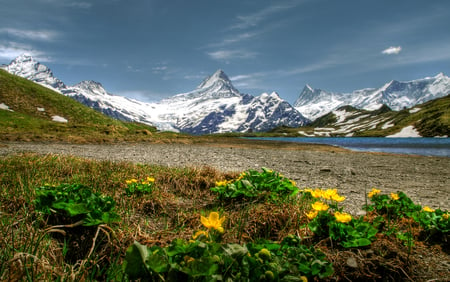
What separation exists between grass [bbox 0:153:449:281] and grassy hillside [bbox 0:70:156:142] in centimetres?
2353

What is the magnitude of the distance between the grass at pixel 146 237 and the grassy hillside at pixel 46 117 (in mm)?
23530

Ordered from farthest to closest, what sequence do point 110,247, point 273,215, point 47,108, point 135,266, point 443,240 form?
point 47,108 → point 273,215 → point 443,240 → point 110,247 → point 135,266

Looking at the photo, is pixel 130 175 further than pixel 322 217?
Yes

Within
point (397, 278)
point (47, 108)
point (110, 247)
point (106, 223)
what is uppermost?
point (47, 108)

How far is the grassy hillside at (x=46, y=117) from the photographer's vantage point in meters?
30.2

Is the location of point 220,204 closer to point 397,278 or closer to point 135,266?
point 397,278

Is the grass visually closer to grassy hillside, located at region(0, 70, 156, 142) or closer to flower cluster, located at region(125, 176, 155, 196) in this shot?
flower cluster, located at region(125, 176, 155, 196)

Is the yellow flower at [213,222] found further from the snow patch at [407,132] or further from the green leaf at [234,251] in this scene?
the snow patch at [407,132]

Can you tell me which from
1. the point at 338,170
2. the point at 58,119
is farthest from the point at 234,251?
the point at 58,119

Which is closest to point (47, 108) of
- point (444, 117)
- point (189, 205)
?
point (189, 205)

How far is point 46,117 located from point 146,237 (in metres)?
48.6

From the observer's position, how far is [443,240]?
9.83 feet

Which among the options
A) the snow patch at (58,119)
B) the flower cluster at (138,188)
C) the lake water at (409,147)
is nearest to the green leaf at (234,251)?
the flower cluster at (138,188)

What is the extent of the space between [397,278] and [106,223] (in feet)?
9.54
